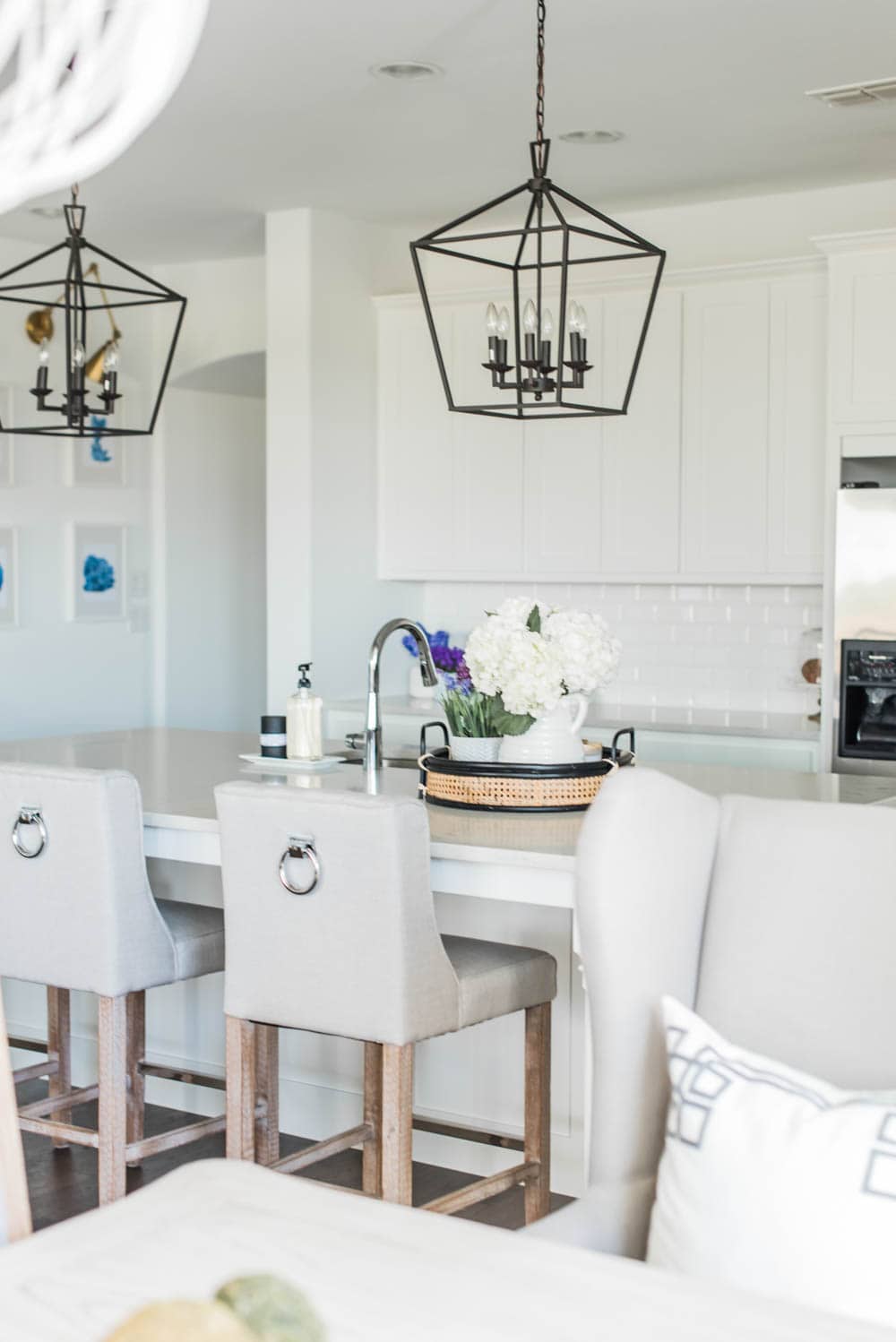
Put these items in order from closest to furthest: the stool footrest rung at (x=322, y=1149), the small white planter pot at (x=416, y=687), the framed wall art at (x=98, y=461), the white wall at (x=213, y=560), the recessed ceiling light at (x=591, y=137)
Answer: the stool footrest rung at (x=322, y=1149) → the recessed ceiling light at (x=591, y=137) → the small white planter pot at (x=416, y=687) → the framed wall art at (x=98, y=461) → the white wall at (x=213, y=560)

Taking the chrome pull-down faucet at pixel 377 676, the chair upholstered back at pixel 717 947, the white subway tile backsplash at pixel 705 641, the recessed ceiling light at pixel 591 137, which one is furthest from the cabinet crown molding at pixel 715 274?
the chair upholstered back at pixel 717 947

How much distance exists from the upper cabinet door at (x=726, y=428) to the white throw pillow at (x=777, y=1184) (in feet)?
13.1

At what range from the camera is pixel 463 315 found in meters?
6.01

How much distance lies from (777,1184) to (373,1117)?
178cm

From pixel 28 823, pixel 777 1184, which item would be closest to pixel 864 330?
pixel 28 823

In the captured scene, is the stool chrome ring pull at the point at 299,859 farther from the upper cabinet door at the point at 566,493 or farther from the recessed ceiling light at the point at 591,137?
the upper cabinet door at the point at 566,493

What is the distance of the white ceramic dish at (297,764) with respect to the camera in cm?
364

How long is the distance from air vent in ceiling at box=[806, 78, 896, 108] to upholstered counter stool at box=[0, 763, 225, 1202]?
268 centimetres

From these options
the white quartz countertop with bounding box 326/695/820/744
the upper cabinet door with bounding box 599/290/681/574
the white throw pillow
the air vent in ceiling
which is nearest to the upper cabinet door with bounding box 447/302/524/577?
the upper cabinet door with bounding box 599/290/681/574

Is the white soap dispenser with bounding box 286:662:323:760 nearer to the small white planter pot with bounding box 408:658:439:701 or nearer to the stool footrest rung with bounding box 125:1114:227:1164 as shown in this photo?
the stool footrest rung with bounding box 125:1114:227:1164

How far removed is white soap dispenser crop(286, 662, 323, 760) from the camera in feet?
12.1

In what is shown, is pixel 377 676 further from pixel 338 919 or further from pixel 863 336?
pixel 863 336

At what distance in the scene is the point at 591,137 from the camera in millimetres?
4746

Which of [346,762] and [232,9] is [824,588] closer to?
[346,762]
